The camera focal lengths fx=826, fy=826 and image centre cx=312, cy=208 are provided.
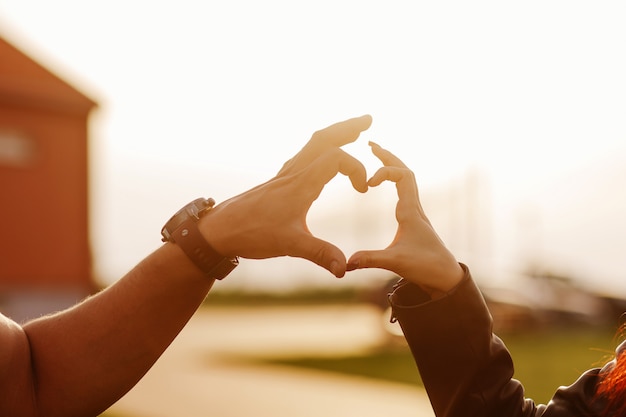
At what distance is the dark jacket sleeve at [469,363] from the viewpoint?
A: 75.0 inches

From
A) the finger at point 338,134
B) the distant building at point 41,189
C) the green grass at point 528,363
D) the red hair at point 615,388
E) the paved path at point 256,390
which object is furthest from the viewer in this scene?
the distant building at point 41,189

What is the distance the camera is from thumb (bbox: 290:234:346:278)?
5.90 ft

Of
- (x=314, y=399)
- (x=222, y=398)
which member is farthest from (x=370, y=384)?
(x=222, y=398)

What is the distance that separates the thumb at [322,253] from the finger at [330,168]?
0.50ft

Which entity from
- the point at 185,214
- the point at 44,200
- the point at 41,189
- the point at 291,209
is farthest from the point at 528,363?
the point at 41,189

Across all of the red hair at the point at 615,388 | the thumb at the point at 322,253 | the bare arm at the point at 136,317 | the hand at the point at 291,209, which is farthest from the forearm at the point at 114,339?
the red hair at the point at 615,388

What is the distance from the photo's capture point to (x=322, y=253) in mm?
1832

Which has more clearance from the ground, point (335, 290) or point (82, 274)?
point (82, 274)

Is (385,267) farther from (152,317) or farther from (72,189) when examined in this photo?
(72,189)

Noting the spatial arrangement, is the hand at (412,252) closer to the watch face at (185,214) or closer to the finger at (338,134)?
the finger at (338,134)

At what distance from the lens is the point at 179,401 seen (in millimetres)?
9469

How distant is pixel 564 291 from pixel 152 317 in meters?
25.1

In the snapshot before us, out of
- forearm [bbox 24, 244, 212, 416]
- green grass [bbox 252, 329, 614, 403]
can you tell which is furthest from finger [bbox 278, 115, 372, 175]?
green grass [bbox 252, 329, 614, 403]

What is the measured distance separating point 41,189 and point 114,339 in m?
20.5
